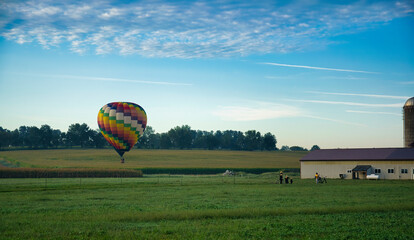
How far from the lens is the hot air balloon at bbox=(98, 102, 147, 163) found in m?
83.3

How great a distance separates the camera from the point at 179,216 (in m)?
27.7

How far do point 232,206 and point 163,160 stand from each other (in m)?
108

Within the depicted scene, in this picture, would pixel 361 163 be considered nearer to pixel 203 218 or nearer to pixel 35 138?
pixel 203 218

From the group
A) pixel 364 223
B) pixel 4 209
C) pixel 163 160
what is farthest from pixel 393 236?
pixel 163 160

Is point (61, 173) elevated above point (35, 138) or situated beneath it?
situated beneath

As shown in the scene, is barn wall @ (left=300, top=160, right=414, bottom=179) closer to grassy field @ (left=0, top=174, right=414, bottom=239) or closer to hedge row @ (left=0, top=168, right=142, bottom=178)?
hedge row @ (left=0, top=168, right=142, bottom=178)

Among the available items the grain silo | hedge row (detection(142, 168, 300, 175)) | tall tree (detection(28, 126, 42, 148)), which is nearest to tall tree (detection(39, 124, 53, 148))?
tall tree (detection(28, 126, 42, 148))

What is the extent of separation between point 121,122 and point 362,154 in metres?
44.8

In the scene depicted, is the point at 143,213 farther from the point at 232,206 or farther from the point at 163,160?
the point at 163,160

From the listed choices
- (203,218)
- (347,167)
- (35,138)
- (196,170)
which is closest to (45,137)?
(35,138)

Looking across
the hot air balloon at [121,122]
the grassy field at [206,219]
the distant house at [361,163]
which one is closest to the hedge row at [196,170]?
the hot air balloon at [121,122]

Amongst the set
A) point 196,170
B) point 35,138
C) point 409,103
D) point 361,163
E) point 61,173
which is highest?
point 409,103

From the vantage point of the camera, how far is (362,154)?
83812 mm

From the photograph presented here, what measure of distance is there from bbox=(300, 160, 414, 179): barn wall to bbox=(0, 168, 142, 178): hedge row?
35.7 meters
